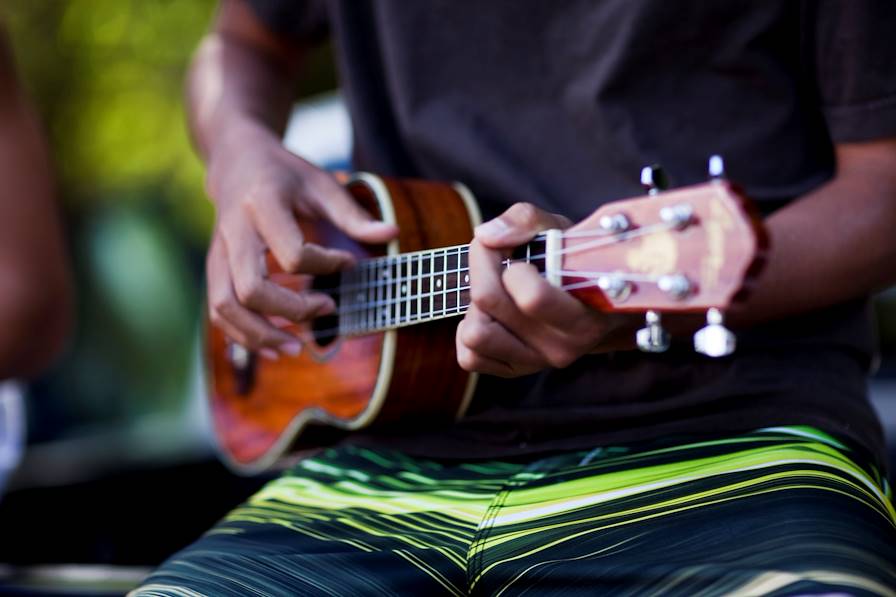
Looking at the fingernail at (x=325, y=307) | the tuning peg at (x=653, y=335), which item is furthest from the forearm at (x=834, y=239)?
the fingernail at (x=325, y=307)

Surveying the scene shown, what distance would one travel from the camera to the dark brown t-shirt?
3.34 feet

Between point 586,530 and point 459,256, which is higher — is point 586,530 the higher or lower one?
the lower one

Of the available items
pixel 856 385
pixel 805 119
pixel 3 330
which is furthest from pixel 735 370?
pixel 3 330

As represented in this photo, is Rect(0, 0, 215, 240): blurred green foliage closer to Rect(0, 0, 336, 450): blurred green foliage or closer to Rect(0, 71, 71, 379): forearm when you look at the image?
Rect(0, 0, 336, 450): blurred green foliage

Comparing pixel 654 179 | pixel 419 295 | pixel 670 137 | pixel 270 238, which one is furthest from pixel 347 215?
pixel 654 179

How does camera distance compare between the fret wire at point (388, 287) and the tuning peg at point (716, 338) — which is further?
the fret wire at point (388, 287)

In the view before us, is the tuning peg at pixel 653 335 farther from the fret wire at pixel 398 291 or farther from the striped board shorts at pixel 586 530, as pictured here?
the fret wire at pixel 398 291

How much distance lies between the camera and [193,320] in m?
4.62

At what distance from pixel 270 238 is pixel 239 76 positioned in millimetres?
534

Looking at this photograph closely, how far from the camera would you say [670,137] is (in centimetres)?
110

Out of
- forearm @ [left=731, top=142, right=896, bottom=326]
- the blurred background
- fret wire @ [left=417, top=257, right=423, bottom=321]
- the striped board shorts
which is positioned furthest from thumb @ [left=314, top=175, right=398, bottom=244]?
the blurred background

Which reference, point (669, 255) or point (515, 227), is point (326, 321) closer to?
point (515, 227)

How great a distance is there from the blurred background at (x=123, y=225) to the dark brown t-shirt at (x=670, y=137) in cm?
212

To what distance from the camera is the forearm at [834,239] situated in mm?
992
